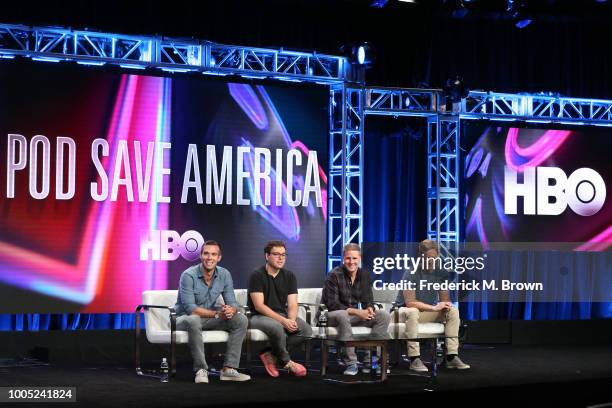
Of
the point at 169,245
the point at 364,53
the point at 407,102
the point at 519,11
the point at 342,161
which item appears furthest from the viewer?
the point at 519,11

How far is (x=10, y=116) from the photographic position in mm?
8109

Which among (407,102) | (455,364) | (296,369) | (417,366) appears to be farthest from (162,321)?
(407,102)

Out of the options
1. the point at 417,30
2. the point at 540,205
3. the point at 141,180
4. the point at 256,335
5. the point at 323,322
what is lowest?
the point at 256,335

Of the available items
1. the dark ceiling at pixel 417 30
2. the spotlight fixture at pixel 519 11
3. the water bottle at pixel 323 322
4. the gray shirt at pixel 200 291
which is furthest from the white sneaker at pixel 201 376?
the spotlight fixture at pixel 519 11

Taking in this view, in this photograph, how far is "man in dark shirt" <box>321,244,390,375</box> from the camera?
7379 millimetres

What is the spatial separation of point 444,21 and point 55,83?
4.43 metres

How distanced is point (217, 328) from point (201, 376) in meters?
0.41

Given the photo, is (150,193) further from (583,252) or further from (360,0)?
(583,252)

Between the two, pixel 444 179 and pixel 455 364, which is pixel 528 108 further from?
pixel 455 364

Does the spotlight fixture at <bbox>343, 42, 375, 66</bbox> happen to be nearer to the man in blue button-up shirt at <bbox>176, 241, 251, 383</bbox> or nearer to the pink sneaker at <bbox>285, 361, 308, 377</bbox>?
the man in blue button-up shirt at <bbox>176, 241, 251, 383</bbox>

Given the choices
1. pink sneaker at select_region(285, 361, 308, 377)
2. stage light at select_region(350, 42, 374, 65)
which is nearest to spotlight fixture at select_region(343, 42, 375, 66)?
stage light at select_region(350, 42, 374, 65)

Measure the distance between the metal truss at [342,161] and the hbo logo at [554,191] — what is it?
1863mm

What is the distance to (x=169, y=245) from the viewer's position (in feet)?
28.6

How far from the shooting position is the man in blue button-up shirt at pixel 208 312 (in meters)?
6.82
